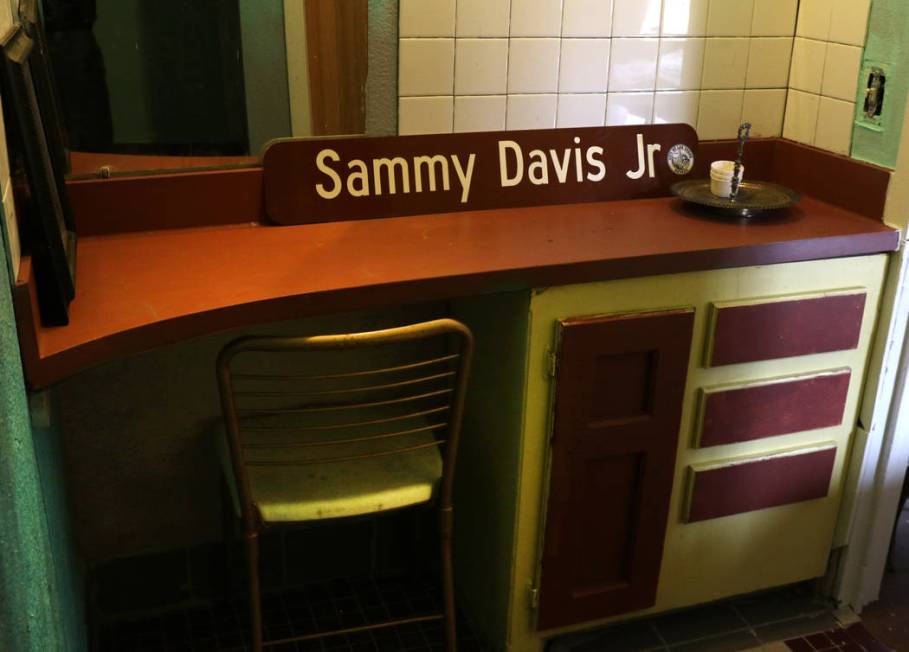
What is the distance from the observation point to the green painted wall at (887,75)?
2.00 meters

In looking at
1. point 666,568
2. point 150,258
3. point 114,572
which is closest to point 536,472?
point 666,568

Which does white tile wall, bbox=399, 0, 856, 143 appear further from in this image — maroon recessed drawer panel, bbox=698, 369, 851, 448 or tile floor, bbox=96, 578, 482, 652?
tile floor, bbox=96, 578, 482, 652

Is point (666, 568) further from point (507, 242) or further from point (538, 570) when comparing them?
point (507, 242)

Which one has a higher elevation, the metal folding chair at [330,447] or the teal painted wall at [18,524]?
the teal painted wall at [18,524]

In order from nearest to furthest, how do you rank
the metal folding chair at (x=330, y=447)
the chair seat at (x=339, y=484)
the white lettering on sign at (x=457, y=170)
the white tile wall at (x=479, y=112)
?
the metal folding chair at (x=330, y=447) < the chair seat at (x=339, y=484) < the white lettering on sign at (x=457, y=170) < the white tile wall at (x=479, y=112)

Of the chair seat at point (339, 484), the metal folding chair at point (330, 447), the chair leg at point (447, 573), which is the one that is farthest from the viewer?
the chair leg at point (447, 573)

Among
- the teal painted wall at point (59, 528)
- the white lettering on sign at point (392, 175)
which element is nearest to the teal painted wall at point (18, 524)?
the teal painted wall at point (59, 528)

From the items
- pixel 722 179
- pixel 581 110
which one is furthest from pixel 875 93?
pixel 581 110

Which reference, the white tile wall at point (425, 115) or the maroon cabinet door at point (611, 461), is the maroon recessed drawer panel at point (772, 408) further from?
the white tile wall at point (425, 115)

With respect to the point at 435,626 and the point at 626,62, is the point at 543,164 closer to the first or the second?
the point at 626,62

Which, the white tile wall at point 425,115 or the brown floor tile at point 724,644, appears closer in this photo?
the white tile wall at point 425,115

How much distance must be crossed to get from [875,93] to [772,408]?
72 cm

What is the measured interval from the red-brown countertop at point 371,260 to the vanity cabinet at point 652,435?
2.2 inches

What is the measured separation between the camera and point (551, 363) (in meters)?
1.84
